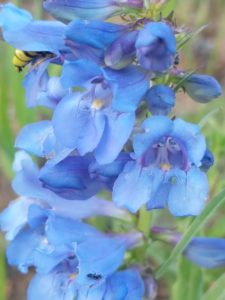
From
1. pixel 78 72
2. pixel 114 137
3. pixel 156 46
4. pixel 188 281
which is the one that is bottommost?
pixel 188 281

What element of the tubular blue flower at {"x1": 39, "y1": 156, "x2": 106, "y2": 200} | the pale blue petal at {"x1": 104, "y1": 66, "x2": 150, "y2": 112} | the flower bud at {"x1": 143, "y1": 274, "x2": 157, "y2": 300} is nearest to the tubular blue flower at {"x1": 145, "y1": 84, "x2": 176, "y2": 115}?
the pale blue petal at {"x1": 104, "y1": 66, "x2": 150, "y2": 112}

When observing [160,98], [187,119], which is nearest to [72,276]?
[160,98]

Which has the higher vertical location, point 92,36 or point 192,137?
point 92,36

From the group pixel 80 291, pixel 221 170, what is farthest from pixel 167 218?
pixel 80 291

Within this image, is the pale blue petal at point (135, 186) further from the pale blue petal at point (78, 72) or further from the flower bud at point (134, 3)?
the flower bud at point (134, 3)

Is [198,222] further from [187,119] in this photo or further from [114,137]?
[187,119]
